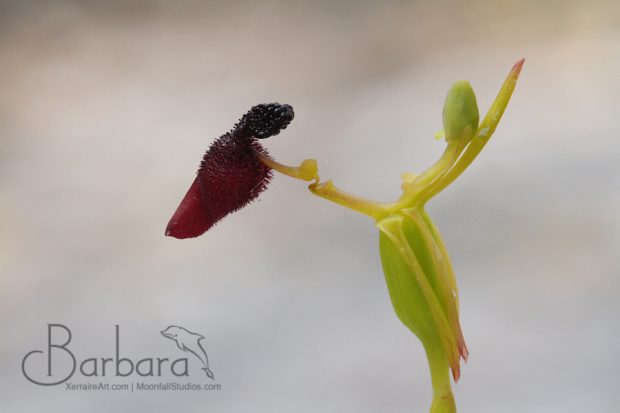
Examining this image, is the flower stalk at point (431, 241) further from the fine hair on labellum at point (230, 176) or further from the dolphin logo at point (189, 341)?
the dolphin logo at point (189, 341)

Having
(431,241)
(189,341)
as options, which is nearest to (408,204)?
(431,241)

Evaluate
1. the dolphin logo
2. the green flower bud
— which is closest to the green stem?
the green flower bud

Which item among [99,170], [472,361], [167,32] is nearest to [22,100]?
[99,170]

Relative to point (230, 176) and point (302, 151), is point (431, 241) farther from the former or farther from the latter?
point (302, 151)

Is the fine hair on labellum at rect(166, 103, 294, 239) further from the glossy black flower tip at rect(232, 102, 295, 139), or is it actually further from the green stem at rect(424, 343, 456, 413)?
the green stem at rect(424, 343, 456, 413)

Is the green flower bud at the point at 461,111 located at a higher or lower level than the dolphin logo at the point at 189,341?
lower

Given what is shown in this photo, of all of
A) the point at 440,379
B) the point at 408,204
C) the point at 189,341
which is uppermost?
the point at 189,341

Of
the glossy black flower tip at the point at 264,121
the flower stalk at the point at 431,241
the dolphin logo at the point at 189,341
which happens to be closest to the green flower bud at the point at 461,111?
the flower stalk at the point at 431,241

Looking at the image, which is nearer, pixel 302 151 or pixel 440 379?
pixel 440 379
